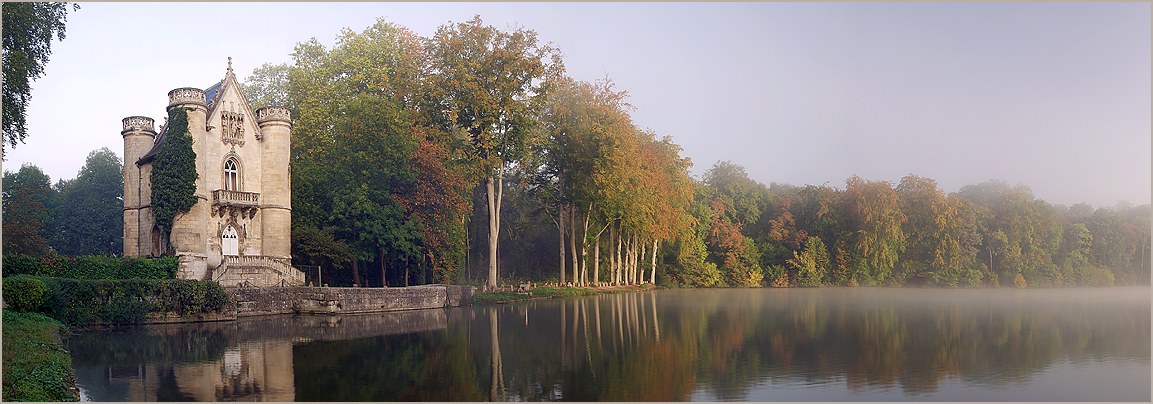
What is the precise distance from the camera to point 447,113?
40000 mm

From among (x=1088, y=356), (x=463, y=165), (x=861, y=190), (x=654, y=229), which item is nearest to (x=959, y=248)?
(x=861, y=190)

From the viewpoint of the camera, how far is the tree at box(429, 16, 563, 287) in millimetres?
38713

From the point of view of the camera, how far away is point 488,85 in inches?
1543

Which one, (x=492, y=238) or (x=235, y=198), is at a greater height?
(x=235, y=198)

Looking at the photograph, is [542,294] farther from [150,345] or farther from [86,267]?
[150,345]

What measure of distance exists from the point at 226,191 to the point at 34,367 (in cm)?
2162

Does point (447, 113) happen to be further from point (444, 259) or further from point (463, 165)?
point (444, 259)

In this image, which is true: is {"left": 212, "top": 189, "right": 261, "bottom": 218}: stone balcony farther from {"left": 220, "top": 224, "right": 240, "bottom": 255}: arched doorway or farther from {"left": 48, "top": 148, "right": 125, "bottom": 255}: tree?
{"left": 48, "top": 148, "right": 125, "bottom": 255}: tree

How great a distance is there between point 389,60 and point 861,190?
118ft

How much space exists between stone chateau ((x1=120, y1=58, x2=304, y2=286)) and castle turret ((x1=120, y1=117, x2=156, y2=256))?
0.14 feet

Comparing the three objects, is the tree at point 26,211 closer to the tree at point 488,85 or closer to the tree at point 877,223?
the tree at point 488,85

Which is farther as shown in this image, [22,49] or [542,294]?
[542,294]

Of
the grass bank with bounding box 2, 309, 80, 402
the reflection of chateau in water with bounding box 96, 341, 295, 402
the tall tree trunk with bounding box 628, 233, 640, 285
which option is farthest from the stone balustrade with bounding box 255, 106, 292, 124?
the tall tree trunk with bounding box 628, 233, 640, 285

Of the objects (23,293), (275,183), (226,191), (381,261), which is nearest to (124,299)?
(23,293)
